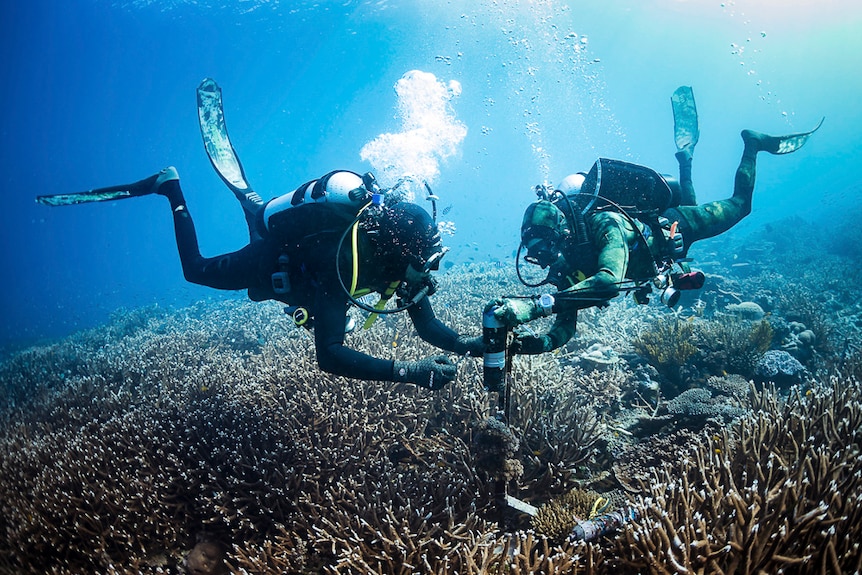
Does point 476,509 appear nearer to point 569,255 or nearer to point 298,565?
point 298,565

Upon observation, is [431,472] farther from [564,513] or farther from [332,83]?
[332,83]

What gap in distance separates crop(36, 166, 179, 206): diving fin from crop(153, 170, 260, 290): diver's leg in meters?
0.08

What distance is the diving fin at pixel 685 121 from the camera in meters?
6.37

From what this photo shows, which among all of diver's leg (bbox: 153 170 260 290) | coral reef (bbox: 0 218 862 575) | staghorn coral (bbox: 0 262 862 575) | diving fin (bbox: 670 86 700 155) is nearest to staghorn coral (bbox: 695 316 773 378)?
coral reef (bbox: 0 218 862 575)

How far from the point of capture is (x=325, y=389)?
15.3 ft

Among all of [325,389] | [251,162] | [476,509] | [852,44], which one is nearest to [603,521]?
[476,509]

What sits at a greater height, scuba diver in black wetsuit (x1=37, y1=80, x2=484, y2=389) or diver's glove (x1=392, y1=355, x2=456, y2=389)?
scuba diver in black wetsuit (x1=37, y1=80, x2=484, y2=389)

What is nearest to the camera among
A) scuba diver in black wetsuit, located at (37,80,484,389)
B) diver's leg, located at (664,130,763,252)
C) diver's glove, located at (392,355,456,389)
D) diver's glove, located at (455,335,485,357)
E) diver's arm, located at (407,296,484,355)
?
diver's glove, located at (392,355,456,389)

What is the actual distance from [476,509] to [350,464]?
4.55 feet

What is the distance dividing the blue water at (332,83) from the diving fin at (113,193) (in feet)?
14.5

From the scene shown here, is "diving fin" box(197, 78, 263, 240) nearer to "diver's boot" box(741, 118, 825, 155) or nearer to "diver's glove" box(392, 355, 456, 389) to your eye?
"diver's glove" box(392, 355, 456, 389)

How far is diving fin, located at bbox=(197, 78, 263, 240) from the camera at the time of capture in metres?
5.52

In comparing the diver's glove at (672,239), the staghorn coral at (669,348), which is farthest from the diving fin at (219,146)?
the staghorn coral at (669,348)

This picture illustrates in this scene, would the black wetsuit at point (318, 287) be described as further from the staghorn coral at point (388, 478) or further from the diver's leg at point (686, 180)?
the diver's leg at point (686, 180)
